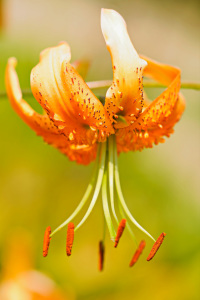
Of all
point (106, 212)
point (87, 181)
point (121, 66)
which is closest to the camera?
point (121, 66)

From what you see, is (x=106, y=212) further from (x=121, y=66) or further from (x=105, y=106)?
(x=121, y=66)

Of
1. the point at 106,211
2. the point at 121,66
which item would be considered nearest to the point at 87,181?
the point at 106,211

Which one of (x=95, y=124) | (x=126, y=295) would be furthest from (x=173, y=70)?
(x=126, y=295)

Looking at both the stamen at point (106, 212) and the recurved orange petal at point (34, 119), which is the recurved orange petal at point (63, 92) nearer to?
the recurved orange petal at point (34, 119)

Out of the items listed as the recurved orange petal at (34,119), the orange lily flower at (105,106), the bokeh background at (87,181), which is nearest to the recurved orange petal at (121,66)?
the orange lily flower at (105,106)

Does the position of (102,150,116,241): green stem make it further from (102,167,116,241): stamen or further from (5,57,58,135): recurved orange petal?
(5,57,58,135): recurved orange petal

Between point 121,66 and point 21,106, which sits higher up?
point 121,66

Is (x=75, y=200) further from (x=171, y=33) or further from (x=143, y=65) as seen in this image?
(x=171, y=33)
